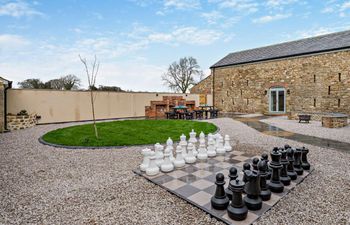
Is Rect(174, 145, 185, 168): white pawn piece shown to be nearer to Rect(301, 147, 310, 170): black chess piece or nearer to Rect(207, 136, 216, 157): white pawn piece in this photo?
Rect(207, 136, 216, 157): white pawn piece

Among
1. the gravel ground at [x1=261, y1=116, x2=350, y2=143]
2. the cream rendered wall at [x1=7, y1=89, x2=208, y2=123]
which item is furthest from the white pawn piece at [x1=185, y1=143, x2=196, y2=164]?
the cream rendered wall at [x1=7, y1=89, x2=208, y2=123]

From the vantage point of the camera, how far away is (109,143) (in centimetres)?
549

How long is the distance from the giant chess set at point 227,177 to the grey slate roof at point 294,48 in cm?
1372

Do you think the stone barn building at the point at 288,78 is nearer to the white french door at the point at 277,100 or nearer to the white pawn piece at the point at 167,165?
the white french door at the point at 277,100

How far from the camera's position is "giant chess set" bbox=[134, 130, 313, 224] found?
6.64 ft

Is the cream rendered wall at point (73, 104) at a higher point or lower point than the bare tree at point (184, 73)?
lower

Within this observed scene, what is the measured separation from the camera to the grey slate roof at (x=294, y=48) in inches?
506

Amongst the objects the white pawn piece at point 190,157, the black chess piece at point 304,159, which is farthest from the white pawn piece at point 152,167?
the black chess piece at point 304,159

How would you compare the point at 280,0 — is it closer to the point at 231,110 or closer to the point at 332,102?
the point at 332,102

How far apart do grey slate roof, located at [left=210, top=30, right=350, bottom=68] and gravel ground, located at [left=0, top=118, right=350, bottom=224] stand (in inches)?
492

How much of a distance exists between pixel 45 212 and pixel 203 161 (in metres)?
2.55

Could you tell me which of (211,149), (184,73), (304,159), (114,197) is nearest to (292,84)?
(304,159)

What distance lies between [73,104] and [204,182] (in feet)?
38.4

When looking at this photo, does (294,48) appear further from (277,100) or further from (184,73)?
(184,73)
